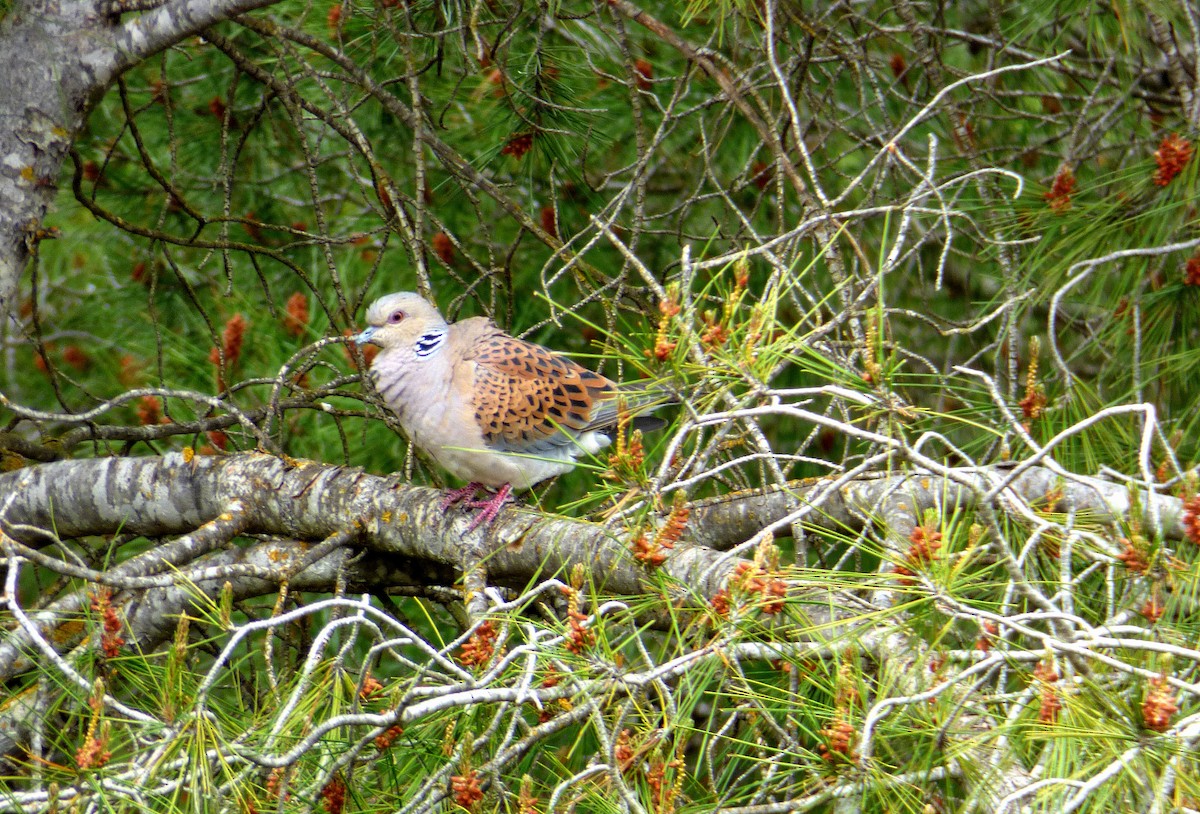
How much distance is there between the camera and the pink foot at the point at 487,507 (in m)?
2.59

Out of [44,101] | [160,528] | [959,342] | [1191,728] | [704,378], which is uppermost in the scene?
[44,101]

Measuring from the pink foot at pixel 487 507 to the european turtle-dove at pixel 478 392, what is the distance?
→ 0.25 feet

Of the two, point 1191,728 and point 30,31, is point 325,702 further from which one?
point 30,31

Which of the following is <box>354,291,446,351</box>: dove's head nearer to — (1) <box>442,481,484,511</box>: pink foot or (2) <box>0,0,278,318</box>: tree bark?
(1) <box>442,481,484,511</box>: pink foot

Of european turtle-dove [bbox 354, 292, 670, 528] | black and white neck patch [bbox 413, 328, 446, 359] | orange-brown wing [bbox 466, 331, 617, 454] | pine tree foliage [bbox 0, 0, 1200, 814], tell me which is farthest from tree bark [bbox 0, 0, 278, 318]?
orange-brown wing [bbox 466, 331, 617, 454]

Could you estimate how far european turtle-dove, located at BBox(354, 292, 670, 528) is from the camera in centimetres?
297

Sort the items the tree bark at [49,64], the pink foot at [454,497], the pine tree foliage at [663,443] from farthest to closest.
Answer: the pink foot at [454,497] → the tree bark at [49,64] → the pine tree foliage at [663,443]

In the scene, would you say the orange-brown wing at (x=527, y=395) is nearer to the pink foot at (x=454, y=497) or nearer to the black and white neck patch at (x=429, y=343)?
the black and white neck patch at (x=429, y=343)

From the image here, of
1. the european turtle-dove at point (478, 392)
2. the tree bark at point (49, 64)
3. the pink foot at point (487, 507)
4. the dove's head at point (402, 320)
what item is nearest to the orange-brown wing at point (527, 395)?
the european turtle-dove at point (478, 392)

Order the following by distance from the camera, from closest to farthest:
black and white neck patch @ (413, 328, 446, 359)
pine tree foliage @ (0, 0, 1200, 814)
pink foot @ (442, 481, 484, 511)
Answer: pine tree foliage @ (0, 0, 1200, 814)
pink foot @ (442, 481, 484, 511)
black and white neck patch @ (413, 328, 446, 359)

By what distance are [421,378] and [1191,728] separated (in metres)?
2.07

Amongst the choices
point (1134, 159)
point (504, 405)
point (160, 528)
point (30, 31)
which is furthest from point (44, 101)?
point (1134, 159)

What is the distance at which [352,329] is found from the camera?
9.19ft

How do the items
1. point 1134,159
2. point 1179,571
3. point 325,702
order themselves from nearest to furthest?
point 1179,571 → point 325,702 → point 1134,159
